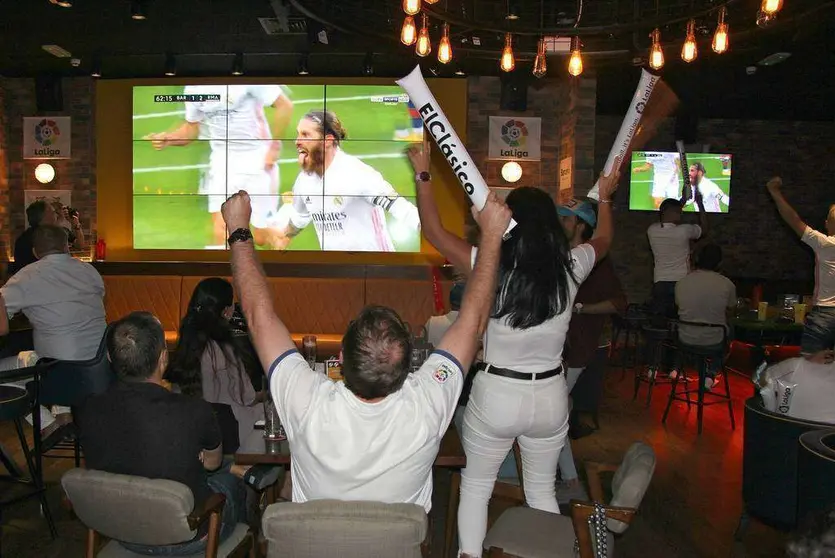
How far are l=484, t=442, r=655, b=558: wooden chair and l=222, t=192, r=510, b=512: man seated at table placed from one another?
64cm

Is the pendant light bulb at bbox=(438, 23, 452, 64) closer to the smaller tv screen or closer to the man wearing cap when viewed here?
the man wearing cap

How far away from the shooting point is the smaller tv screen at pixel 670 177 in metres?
10.4

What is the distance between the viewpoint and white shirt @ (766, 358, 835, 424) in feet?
9.95

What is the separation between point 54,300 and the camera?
399 cm

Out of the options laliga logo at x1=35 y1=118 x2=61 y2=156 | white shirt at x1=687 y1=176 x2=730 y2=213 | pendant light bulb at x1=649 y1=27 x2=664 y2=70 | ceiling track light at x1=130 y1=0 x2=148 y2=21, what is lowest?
white shirt at x1=687 y1=176 x2=730 y2=213

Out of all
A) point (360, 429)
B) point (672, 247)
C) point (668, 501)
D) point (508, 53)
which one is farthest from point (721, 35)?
point (360, 429)

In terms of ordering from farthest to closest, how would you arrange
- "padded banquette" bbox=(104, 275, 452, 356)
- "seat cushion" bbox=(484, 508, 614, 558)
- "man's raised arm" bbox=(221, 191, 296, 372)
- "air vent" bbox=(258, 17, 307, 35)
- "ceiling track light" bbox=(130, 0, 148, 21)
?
1. "padded banquette" bbox=(104, 275, 452, 356)
2. "air vent" bbox=(258, 17, 307, 35)
3. "ceiling track light" bbox=(130, 0, 148, 21)
4. "seat cushion" bbox=(484, 508, 614, 558)
5. "man's raised arm" bbox=(221, 191, 296, 372)

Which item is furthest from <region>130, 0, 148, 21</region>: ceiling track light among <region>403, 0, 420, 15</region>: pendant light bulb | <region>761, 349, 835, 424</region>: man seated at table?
<region>761, 349, 835, 424</region>: man seated at table

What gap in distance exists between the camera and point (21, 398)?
11.1 ft

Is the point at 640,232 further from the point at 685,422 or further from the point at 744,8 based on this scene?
the point at 685,422

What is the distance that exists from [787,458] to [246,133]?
707cm

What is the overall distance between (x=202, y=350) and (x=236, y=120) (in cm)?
597

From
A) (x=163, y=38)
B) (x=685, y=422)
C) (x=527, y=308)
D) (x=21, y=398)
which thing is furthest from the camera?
(x=163, y=38)

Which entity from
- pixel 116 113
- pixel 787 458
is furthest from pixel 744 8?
pixel 116 113
